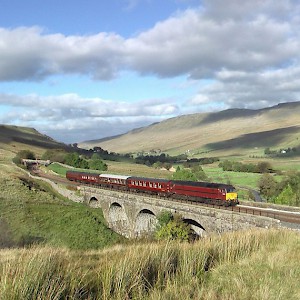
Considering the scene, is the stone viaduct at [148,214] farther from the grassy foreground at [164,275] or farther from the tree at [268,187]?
the tree at [268,187]

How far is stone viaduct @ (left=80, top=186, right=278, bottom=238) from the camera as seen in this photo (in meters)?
29.3

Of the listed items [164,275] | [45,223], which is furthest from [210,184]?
[164,275]

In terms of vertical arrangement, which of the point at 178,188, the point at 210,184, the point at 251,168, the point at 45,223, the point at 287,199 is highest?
the point at 210,184

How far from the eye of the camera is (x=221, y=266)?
8.15 m

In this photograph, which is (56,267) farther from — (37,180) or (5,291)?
(37,180)

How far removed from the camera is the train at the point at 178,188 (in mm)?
36469

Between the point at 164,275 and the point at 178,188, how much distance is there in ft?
118

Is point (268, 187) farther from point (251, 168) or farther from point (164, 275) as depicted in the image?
point (164, 275)

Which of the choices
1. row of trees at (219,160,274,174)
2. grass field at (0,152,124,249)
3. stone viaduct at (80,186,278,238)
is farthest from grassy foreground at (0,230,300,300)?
row of trees at (219,160,274,174)

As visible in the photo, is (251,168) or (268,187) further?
(251,168)

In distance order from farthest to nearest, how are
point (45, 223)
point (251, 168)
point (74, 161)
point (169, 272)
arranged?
1. point (251, 168)
2. point (74, 161)
3. point (45, 223)
4. point (169, 272)

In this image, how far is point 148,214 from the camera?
45.9 metres

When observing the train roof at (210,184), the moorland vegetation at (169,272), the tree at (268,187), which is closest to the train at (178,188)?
the train roof at (210,184)

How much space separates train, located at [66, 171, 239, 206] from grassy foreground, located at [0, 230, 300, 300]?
27441 mm
